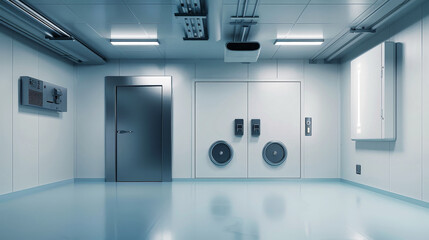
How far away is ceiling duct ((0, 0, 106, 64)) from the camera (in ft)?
11.7

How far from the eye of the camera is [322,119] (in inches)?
242

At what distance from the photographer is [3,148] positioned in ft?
13.7

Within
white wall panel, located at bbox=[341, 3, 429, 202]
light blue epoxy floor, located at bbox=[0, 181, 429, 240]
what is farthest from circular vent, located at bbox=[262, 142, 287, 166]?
white wall panel, located at bbox=[341, 3, 429, 202]

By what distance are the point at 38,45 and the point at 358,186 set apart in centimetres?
603

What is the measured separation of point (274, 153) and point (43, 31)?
4.54 meters

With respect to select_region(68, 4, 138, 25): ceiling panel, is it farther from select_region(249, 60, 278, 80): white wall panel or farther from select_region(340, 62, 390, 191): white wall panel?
select_region(340, 62, 390, 191): white wall panel

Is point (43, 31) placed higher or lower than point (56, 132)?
higher

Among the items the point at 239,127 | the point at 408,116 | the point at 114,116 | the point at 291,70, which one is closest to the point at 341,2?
the point at 408,116

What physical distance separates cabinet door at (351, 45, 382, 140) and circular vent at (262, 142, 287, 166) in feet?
4.57

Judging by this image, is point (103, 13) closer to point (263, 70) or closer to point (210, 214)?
point (210, 214)

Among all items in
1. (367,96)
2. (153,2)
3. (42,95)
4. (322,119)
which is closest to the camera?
(153,2)

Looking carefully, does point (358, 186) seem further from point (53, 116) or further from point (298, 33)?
point (53, 116)

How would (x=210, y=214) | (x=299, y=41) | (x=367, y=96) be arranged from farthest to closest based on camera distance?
(x=299, y=41) < (x=367, y=96) < (x=210, y=214)

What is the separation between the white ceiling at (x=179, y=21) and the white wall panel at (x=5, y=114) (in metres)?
0.86
